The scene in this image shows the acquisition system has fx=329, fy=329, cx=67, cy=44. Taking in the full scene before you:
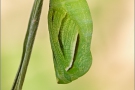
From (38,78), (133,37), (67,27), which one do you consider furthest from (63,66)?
(133,37)

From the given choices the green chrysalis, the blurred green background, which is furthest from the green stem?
the blurred green background

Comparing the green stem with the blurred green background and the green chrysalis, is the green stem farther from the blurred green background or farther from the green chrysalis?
the blurred green background

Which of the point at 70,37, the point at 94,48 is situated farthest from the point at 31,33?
the point at 94,48

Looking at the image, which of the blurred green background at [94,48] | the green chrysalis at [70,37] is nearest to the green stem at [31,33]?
the green chrysalis at [70,37]

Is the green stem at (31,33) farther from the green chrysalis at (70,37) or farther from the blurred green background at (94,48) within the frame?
the blurred green background at (94,48)

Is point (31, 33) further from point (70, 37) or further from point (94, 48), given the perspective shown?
point (94, 48)

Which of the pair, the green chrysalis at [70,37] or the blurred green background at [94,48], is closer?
the green chrysalis at [70,37]
